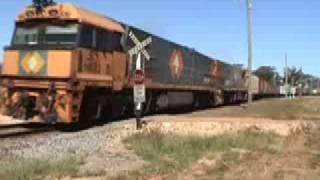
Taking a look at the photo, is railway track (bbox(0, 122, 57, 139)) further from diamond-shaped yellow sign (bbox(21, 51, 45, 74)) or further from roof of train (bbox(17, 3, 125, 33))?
roof of train (bbox(17, 3, 125, 33))

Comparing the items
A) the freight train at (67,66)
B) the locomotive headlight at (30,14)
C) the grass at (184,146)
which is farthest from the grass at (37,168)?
the locomotive headlight at (30,14)

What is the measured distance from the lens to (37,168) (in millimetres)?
11727

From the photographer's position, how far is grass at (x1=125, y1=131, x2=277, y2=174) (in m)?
13.0

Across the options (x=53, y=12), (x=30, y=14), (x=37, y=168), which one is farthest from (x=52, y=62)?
(x=37, y=168)

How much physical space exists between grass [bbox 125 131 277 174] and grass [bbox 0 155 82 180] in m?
1.44

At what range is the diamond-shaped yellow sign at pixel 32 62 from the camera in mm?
20997

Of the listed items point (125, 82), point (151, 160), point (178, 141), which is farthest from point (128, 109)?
point (151, 160)

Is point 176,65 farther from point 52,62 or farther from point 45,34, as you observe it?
point 52,62

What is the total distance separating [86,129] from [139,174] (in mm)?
10135

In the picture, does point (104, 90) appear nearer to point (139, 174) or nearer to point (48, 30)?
point (48, 30)

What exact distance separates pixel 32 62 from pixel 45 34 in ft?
3.41

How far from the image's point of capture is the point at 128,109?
25719 millimetres

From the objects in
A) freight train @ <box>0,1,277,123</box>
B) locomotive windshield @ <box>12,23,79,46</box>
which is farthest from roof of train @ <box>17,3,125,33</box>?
locomotive windshield @ <box>12,23,79,46</box>

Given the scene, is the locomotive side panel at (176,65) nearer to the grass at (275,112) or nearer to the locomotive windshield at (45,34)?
the grass at (275,112)
